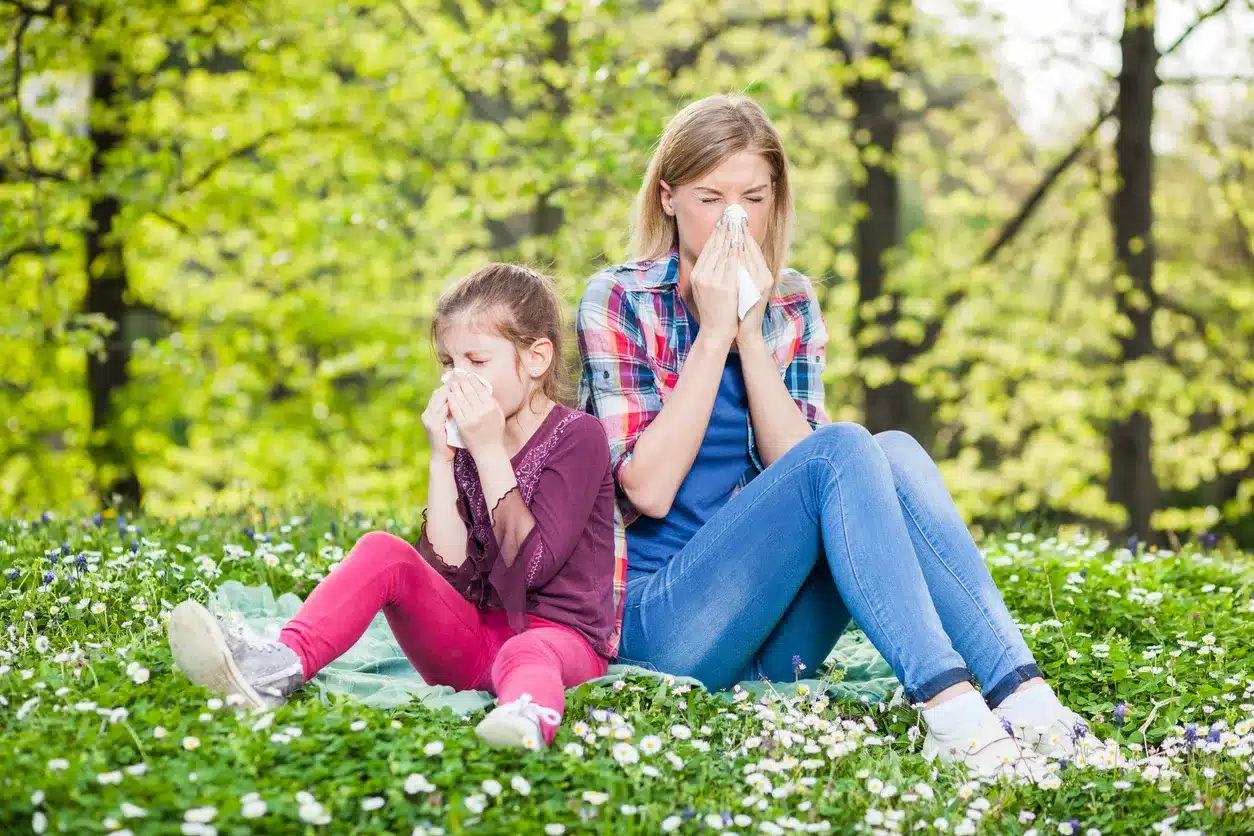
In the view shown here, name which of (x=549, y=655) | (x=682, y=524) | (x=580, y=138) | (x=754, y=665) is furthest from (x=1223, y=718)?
(x=580, y=138)

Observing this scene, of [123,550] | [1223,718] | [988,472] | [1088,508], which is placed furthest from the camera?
[988,472]

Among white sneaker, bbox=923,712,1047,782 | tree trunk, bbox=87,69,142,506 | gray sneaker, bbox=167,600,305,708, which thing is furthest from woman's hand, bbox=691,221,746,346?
tree trunk, bbox=87,69,142,506

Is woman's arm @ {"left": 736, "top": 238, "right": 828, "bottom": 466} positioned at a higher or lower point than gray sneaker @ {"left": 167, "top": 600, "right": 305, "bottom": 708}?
higher

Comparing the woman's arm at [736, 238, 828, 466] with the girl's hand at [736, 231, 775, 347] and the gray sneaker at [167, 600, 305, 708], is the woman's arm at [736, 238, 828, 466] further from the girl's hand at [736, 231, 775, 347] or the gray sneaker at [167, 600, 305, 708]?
the gray sneaker at [167, 600, 305, 708]

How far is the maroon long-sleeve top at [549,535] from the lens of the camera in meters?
2.92

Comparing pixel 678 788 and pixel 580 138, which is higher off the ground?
pixel 580 138

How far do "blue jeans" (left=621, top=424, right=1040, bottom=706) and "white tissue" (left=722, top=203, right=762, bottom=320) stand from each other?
526mm

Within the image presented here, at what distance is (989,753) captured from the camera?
272 cm

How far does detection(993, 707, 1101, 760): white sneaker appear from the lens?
2.81 meters

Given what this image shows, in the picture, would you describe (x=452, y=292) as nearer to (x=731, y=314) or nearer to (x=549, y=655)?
(x=731, y=314)

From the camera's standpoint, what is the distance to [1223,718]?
10.3ft

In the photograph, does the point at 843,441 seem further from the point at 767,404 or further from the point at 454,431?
the point at 454,431

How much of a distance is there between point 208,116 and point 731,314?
8520mm

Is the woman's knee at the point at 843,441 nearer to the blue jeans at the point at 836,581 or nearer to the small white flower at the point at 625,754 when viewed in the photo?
the blue jeans at the point at 836,581
